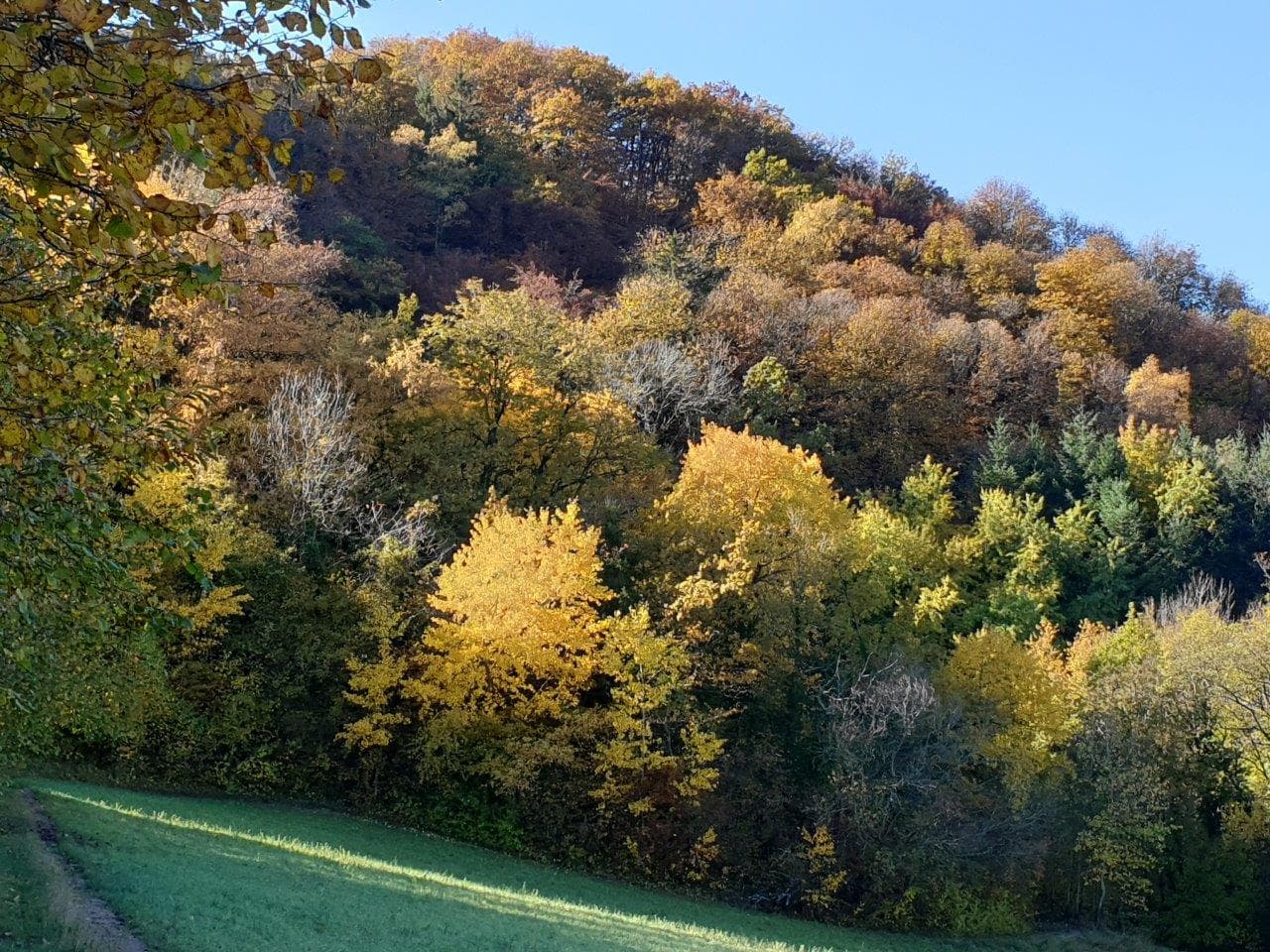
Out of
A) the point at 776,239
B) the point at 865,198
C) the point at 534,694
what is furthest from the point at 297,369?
the point at 865,198

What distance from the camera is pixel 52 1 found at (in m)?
3.83

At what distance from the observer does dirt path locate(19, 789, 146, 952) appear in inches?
444

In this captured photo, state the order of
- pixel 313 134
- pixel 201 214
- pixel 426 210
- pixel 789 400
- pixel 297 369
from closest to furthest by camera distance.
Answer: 1. pixel 201 214
2. pixel 297 369
3. pixel 789 400
4. pixel 313 134
5. pixel 426 210

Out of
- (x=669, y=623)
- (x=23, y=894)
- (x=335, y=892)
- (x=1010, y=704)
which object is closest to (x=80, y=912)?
(x=23, y=894)

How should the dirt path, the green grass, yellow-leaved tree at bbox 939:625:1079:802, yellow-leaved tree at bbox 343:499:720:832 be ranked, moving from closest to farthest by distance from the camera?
the green grass → the dirt path → yellow-leaved tree at bbox 343:499:720:832 → yellow-leaved tree at bbox 939:625:1079:802

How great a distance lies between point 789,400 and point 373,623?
28100 mm

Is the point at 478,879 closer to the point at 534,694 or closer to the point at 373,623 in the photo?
the point at 534,694

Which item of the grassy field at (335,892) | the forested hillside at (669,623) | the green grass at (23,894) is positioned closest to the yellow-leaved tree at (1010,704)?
the forested hillside at (669,623)

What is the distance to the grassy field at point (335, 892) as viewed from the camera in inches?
532

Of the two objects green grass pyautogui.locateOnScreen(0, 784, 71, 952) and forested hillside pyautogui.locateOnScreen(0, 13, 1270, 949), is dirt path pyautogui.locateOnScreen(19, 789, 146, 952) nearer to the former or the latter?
green grass pyautogui.locateOnScreen(0, 784, 71, 952)

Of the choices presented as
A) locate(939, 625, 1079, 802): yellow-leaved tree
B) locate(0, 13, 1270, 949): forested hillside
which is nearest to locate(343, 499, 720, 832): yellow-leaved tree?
locate(0, 13, 1270, 949): forested hillside

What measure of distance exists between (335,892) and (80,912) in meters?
5.25

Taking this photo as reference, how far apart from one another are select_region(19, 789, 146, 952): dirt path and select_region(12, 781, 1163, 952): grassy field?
0.21 metres

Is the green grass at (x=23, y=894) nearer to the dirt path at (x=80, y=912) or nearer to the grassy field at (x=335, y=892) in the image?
the dirt path at (x=80, y=912)
